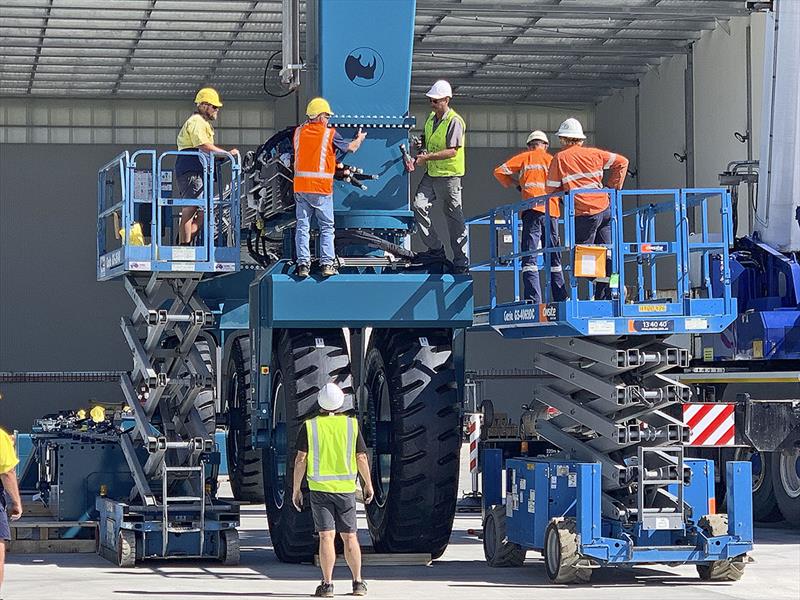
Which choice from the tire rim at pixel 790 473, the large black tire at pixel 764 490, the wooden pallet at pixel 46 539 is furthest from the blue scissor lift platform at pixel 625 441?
the large black tire at pixel 764 490

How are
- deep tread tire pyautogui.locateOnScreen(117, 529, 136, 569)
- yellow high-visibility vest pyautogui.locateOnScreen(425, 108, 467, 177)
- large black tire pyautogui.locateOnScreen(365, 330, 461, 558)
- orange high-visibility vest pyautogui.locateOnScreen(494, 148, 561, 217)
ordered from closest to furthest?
large black tire pyautogui.locateOnScreen(365, 330, 461, 558) < deep tread tire pyautogui.locateOnScreen(117, 529, 136, 569) < yellow high-visibility vest pyautogui.locateOnScreen(425, 108, 467, 177) < orange high-visibility vest pyautogui.locateOnScreen(494, 148, 561, 217)

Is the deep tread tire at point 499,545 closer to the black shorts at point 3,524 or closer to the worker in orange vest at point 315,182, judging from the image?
the worker in orange vest at point 315,182

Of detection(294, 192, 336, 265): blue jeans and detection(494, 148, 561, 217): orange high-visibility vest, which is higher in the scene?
detection(494, 148, 561, 217): orange high-visibility vest

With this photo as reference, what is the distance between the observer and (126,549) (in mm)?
14242

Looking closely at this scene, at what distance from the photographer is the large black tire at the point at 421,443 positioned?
45.4ft

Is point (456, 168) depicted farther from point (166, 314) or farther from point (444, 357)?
point (166, 314)

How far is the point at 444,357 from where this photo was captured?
14.1 m

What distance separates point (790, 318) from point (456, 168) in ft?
17.6

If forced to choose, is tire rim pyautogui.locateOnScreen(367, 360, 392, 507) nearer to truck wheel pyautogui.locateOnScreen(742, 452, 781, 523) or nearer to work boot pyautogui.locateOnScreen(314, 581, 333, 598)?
work boot pyautogui.locateOnScreen(314, 581, 333, 598)

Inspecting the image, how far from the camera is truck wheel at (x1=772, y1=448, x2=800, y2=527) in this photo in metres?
17.8

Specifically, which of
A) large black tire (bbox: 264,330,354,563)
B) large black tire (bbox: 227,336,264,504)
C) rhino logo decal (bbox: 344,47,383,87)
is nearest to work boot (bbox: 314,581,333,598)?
large black tire (bbox: 264,330,354,563)

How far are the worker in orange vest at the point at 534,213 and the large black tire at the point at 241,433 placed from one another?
7.34 meters

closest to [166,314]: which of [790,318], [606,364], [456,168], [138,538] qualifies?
[138,538]

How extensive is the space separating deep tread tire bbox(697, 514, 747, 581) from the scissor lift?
4452mm
